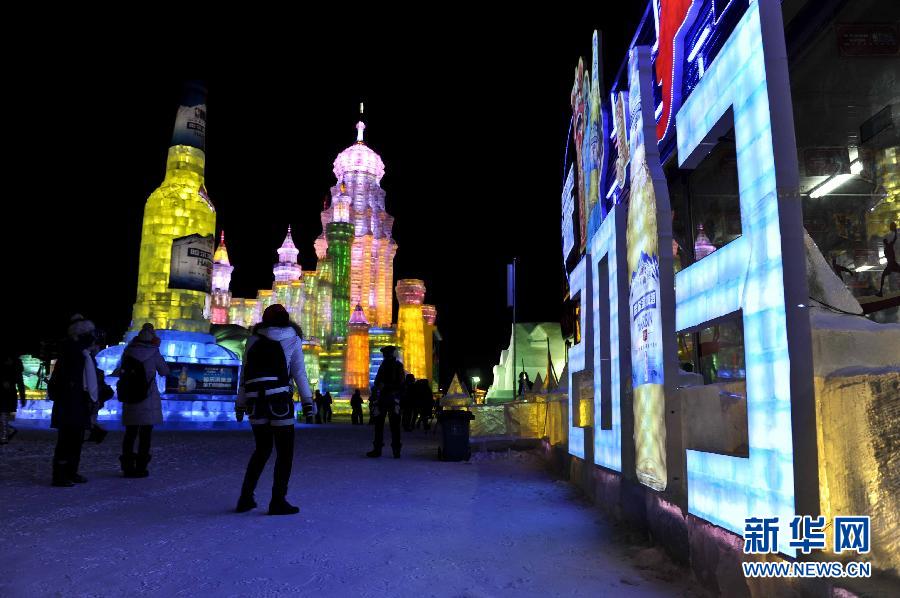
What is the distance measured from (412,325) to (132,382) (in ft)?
171

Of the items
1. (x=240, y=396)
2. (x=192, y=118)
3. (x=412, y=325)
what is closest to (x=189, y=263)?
(x=192, y=118)

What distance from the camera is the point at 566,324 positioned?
33656 mm

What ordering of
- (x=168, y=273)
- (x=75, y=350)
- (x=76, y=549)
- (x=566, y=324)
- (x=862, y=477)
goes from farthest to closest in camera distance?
(x=566, y=324) < (x=168, y=273) < (x=75, y=350) < (x=76, y=549) < (x=862, y=477)

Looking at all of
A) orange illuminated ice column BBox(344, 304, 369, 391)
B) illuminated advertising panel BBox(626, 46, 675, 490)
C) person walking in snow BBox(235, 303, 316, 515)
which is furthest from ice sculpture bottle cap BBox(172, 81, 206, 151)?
illuminated advertising panel BBox(626, 46, 675, 490)

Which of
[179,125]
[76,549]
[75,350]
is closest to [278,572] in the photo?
[76,549]

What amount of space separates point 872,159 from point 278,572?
13.7 meters

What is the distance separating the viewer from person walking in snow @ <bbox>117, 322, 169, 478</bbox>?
758 centimetres

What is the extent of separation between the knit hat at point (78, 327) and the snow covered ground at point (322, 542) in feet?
5.85

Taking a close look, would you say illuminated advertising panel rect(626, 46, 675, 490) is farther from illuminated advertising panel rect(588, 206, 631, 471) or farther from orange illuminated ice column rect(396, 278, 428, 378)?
orange illuminated ice column rect(396, 278, 428, 378)

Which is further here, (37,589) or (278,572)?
(278,572)

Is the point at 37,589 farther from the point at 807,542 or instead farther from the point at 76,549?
the point at 807,542

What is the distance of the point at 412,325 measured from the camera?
59812mm

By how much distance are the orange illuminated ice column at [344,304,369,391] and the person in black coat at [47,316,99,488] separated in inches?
1769

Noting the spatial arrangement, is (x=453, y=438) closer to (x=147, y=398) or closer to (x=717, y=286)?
(x=147, y=398)
